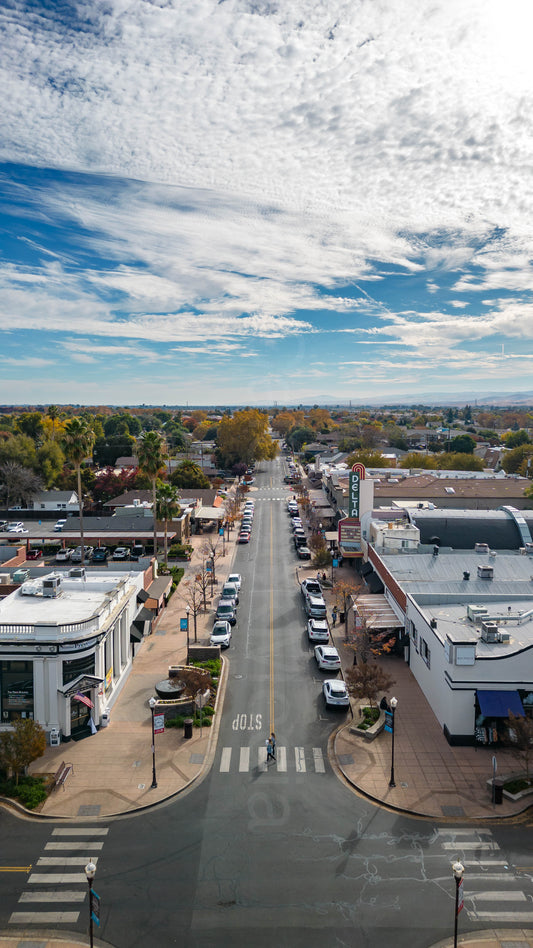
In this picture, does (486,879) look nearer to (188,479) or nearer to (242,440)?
(188,479)

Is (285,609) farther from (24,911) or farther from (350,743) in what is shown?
(24,911)

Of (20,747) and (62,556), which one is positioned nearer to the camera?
(20,747)

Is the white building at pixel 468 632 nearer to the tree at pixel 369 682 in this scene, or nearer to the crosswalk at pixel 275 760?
the tree at pixel 369 682

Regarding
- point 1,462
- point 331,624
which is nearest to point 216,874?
point 331,624

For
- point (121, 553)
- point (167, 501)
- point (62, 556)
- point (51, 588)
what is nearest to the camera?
point (51, 588)

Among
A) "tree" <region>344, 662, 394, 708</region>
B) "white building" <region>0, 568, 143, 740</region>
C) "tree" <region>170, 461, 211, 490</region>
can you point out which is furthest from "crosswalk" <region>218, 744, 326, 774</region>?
"tree" <region>170, 461, 211, 490</region>

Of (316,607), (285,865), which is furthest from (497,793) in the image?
(316,607)
